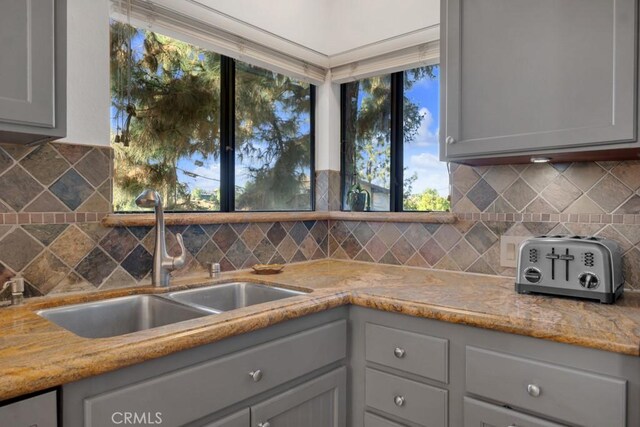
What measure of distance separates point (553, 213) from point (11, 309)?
79.3 inches

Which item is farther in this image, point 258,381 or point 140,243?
point 140,243

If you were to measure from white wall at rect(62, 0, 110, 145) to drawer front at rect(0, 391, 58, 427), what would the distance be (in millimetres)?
970

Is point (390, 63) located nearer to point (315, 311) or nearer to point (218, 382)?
point (315, 311)

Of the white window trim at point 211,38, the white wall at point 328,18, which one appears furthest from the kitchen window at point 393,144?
the white window trim at point 211,38

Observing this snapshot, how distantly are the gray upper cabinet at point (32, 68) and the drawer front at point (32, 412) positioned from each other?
0.68 meters

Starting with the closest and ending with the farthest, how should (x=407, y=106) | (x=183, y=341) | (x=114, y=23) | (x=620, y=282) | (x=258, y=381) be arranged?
(x=183, y=341) → (x=258, y=381) → (x=620, y=282) → (x=114, y=23) → (x=407, y=106)

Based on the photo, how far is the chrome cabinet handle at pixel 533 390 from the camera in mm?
1149

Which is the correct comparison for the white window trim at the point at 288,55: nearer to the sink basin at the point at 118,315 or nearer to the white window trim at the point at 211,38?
the white window trim at the point at 211,38

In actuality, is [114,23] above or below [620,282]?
above

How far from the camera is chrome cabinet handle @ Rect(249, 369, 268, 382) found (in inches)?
47.0

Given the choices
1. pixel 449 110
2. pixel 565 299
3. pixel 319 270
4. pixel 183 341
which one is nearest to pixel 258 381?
pixel 183 341

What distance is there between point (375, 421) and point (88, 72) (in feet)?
5.47

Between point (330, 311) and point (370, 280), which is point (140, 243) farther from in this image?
point (370, 280)

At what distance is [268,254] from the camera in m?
2.15
